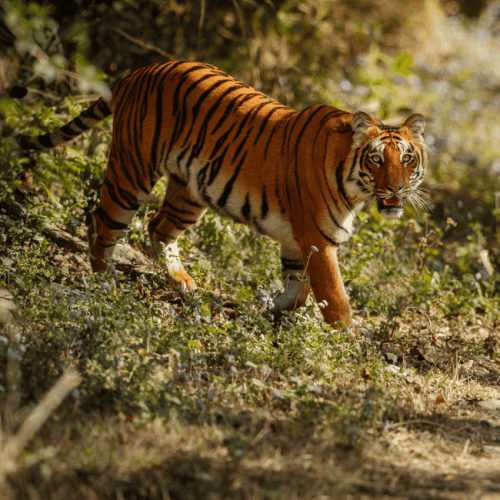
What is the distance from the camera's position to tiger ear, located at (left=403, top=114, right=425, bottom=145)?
400 cm

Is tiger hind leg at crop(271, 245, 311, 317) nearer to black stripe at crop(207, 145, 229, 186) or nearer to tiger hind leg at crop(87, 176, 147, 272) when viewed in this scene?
black stripe at crop(207, 145, 229, 186)

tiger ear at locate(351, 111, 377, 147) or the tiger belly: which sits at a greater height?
tiger ear at locate(351, 111, 377, 147)

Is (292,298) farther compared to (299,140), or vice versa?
(292,298)

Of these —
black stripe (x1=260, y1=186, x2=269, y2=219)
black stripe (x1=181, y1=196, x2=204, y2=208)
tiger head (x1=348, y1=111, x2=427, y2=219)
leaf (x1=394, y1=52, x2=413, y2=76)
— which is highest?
leaf (x1=394, y1=52, x2=413, y2=76)

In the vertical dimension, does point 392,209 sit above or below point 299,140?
below

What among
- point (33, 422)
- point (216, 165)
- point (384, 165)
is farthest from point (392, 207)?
point (33, 422)

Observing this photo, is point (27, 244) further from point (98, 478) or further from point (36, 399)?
point (98, 478)

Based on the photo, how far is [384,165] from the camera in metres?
3.80

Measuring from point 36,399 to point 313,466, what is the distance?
4.05 ft

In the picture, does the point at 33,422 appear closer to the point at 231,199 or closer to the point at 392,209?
the point at 231,199

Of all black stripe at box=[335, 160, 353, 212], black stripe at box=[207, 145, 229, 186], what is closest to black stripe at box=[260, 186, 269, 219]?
black stripe at box=[207, 145, 229, 186]

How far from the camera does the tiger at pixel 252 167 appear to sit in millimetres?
3898

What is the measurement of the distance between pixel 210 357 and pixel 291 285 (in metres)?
1.13

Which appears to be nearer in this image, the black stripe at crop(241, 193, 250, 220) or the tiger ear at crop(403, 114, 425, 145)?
the tiger ear at crop(403, 114, 425, 145)
